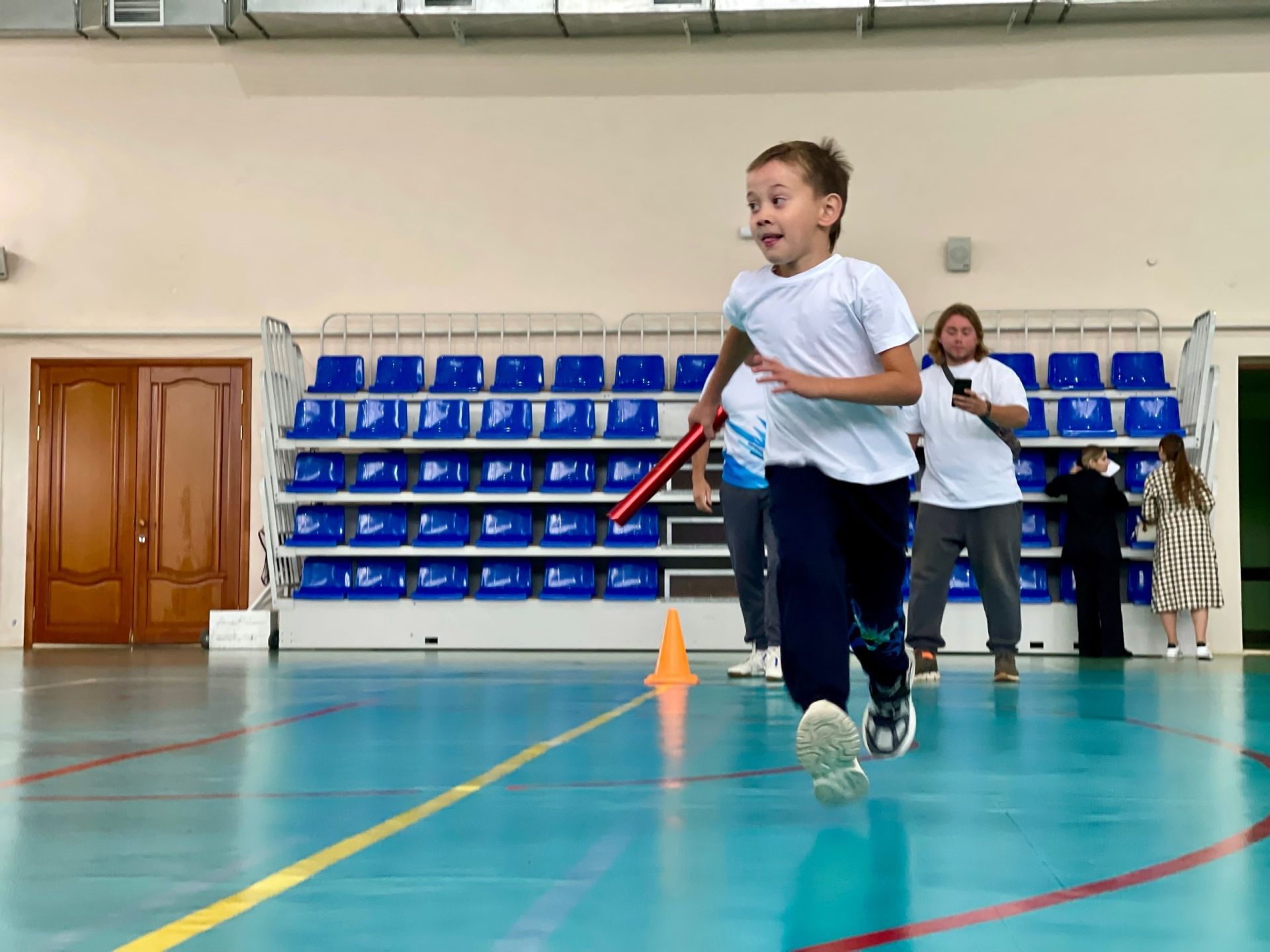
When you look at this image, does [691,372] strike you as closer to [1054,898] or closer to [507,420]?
[507,420]

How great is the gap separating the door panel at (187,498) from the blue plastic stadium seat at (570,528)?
3066 mm

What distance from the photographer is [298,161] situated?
12.3 m

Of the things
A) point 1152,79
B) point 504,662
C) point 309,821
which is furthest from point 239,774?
point 1152,79

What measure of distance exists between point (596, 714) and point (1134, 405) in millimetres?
7325

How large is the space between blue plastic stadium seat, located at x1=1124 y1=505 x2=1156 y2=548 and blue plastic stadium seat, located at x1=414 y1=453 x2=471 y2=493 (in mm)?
5308

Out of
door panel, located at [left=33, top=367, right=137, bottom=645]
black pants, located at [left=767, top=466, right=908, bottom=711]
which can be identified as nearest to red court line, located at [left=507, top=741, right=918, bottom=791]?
black pants, located at [left=767, top=466, right=908, bottom=711]

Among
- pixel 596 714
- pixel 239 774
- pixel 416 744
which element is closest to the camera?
pixel 239 774

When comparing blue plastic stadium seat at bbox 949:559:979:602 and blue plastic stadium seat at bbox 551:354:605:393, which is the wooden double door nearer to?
blue plastic stadium seat at bbox 551:354:605:393

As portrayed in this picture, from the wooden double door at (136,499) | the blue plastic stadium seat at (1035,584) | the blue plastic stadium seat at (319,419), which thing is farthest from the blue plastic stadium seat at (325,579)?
the blue plastic stadium seat at (1035,584)

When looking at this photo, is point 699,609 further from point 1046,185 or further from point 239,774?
point 239,774

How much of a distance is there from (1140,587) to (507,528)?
503 centimetres

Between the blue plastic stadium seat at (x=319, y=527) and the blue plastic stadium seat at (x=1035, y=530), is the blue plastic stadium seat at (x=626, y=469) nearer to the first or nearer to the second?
the blue plastic stadium seat at (x=319, y=527)

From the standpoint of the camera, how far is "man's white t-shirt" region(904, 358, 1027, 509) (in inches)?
236

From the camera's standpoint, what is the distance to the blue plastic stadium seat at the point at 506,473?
36.4 ft
